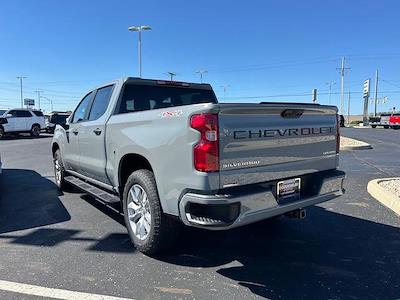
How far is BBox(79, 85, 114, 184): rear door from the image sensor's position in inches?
210

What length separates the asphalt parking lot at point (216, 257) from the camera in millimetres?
3600

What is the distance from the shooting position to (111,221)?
5699 millimetres

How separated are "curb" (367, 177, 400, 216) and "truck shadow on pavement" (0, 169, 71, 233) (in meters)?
5.04

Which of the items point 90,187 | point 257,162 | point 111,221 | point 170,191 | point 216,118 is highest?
point 216,118

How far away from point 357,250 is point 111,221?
10.8 feet

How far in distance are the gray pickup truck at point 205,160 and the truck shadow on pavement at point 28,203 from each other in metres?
1.15

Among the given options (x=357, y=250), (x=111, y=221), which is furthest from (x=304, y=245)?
(x=111, y=221)

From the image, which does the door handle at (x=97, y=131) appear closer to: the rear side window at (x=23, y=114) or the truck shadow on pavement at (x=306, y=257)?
the truck shadow on pavement at (x=306, y=257)

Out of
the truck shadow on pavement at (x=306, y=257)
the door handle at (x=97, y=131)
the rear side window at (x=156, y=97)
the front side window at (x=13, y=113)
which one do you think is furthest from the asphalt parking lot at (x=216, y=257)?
the front side window at (x=13, y=113)

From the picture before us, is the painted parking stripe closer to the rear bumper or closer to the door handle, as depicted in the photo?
A: the rear bumper

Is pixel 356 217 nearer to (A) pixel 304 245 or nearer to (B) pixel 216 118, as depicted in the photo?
(A) pixel 304 245

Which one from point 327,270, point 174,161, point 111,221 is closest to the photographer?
point 174,161

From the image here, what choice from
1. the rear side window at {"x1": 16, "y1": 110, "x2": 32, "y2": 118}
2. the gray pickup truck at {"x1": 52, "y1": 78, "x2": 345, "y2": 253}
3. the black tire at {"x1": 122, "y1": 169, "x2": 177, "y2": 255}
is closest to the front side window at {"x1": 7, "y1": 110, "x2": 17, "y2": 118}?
the rear side window at {"x1": 16, "y1": 110, "x2": 32, "y2": 118}

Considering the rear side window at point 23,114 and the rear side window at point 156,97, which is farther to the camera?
the rear side window at point 23,114
